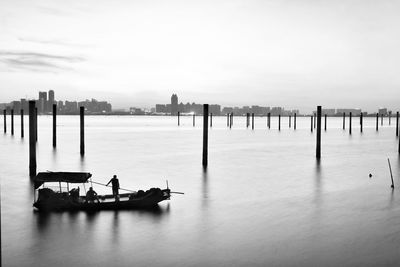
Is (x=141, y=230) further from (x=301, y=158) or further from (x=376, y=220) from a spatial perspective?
(x=301, y=158)

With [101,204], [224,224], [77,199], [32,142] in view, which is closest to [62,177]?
[77,199]

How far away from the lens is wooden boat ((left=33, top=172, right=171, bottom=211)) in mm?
16578

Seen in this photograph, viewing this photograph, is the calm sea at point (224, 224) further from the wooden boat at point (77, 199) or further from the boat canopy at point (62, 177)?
the boat canopy at point (62, 177)

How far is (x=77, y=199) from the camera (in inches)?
667

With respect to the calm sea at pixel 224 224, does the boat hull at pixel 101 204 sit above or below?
Answer: above

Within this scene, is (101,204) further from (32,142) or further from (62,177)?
(32,142)

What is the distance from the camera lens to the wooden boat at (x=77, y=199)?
653 inches

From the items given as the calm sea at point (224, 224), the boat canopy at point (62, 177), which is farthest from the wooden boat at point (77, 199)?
the calm sea at point (224, 224)

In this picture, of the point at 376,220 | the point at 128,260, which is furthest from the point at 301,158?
the point at 128,260

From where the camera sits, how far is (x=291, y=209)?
59.3 ft

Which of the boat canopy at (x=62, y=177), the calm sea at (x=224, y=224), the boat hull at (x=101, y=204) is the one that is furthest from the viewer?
the boat canopy at (x=62, y=177)

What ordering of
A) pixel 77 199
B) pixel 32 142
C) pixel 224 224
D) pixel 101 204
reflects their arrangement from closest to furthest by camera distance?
1. pixel 224 224
2. pixel 101 204
3. pixel 77 199
4. pixel 32 142

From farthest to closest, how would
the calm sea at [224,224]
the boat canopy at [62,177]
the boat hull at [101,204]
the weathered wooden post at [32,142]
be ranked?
the weathered wooden post at [32,142], the boat canopy at [62,177], the boat hull at [101,204], the calm sea at [224,224]

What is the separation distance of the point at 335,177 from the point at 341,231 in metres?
12.7
